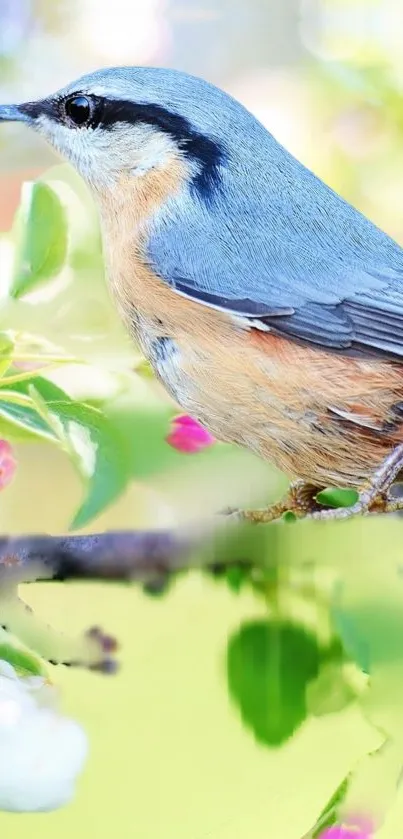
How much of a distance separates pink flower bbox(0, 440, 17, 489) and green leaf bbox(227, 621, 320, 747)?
0.20 metres

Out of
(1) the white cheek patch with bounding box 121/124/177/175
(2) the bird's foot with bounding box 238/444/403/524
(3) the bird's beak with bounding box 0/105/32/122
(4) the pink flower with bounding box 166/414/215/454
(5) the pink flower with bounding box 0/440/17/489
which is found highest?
(3) the bird's beak with bounding box 0/105/32/122

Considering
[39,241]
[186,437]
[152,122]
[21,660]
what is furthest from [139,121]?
[21,660]

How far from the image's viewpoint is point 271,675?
564 mm

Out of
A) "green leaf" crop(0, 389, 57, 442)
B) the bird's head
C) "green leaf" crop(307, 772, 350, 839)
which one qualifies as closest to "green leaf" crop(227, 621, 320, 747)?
"green leaf" crop(307, 772, 350, 839)

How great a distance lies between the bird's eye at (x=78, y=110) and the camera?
54 centimetres

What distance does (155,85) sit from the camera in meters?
0.53

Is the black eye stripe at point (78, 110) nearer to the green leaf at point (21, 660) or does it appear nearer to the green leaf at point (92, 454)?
the green leaf at point (92, 454)

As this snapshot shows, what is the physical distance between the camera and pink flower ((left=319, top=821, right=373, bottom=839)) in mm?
573

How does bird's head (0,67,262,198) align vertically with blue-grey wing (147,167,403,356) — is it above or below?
above

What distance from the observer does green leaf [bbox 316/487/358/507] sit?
577 millimetres

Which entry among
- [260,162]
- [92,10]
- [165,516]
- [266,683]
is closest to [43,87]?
[92,10]

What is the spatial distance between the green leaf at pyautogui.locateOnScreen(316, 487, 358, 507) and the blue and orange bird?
0.04 feet

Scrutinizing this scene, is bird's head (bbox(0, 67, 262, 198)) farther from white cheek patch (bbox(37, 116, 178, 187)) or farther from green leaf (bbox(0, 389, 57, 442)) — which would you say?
green leaf (bbox(0, 389, 57, 442))

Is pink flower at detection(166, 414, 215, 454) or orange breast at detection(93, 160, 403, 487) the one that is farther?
pink flower at detection(166, 414, 215, 454)
